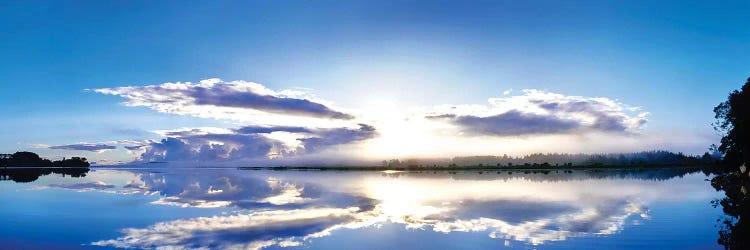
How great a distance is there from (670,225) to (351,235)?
18.7 metres

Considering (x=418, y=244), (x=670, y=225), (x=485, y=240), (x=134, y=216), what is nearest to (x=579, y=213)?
(x=670, y=225)

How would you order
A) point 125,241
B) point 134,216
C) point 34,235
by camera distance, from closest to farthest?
point 125,241 < point 34,235 < point 134,216

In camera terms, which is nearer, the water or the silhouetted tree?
the water

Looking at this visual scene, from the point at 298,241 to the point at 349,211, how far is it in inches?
550

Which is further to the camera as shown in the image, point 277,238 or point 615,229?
point 615,229

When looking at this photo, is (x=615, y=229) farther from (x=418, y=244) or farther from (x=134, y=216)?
(x=134, y=216)

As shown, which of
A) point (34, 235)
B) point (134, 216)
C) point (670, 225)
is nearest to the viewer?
point (34, 235)

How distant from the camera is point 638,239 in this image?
963 inches

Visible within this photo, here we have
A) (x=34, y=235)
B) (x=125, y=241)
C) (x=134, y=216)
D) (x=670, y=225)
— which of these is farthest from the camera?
(x=134, y=216)

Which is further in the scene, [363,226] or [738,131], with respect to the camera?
[738,131]

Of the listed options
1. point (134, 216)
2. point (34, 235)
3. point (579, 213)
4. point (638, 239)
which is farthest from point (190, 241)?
point (579, 213)

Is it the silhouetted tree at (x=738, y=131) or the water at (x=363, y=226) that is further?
the silhouetted tree at (x=738, y=131)

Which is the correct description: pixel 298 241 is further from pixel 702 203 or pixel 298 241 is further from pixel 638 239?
pixel 702 203

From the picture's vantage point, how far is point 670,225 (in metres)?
29.7
